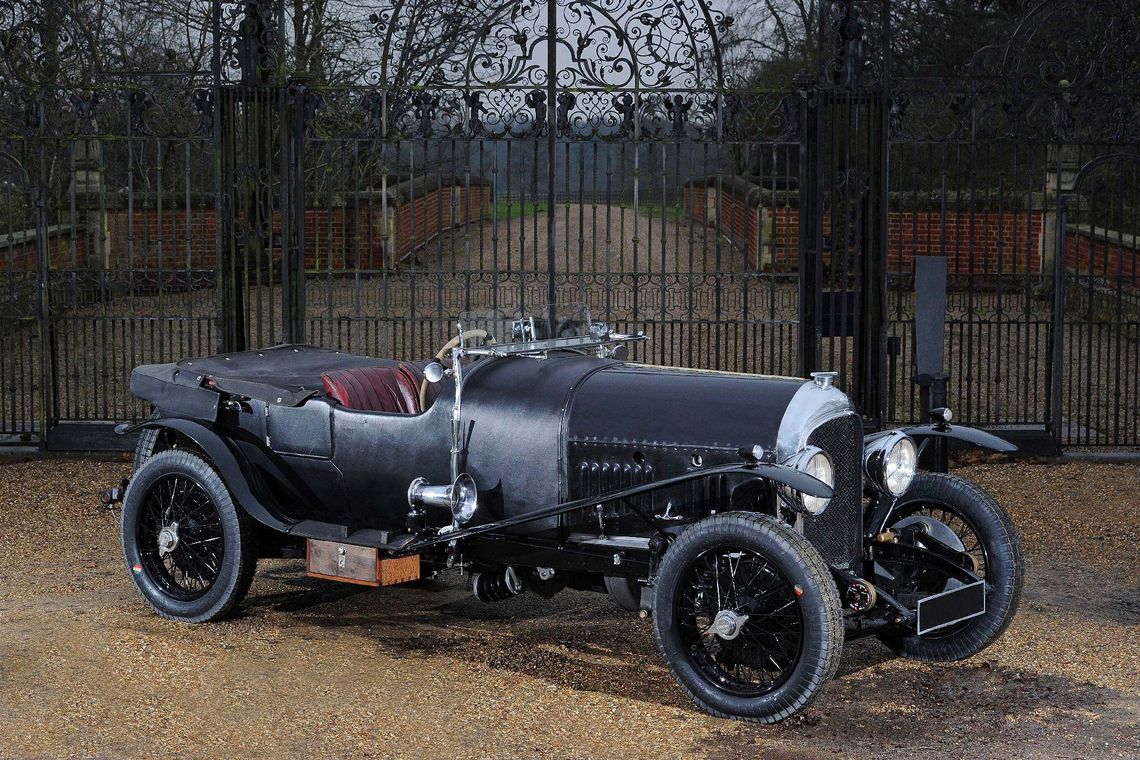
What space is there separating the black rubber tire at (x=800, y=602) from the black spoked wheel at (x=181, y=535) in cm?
213

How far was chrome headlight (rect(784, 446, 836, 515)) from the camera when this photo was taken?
474 centimetres

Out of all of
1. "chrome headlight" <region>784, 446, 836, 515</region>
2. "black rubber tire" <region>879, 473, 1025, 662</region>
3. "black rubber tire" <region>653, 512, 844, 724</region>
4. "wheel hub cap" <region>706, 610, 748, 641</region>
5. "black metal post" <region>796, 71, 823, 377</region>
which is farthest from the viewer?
"black metal post" <region>796, 71, 823, 377</region>

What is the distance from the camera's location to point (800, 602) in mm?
4438

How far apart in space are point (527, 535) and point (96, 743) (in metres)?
1.74

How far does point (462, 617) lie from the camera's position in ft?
19.7

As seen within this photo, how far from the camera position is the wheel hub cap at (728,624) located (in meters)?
4.57

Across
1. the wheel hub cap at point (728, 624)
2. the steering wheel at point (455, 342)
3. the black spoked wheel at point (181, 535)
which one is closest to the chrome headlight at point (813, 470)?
the wheel hub cap at point (728, 624)

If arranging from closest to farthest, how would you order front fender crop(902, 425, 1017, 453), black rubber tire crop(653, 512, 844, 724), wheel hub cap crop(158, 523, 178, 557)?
black rubber tire crop(653, 512, 844, 724) → front fender crop(902, 425, 1017, 453) → wheel hub cap crop(158, 523, 178, 557)

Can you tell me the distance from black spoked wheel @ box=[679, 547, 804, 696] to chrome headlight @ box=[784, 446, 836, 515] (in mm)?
349

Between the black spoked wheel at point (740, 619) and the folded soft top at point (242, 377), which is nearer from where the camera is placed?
the black spoked wheel at point (740, 619)

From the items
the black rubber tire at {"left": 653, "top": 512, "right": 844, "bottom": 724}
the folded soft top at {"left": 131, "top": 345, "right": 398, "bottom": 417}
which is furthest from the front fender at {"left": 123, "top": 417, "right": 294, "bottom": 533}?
the black rubber tire at {"left": 653, "top": 512, "right": 844, "bottom": 724}

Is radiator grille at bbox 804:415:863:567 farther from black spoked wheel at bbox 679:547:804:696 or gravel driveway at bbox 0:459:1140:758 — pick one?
gravel driveway at bbox 0:459:1140:758

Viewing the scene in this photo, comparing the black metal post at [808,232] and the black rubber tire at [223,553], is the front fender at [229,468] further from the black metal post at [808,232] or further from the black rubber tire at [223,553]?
the black metal post at [808,232]

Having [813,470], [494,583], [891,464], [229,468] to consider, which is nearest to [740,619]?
[813,470]
